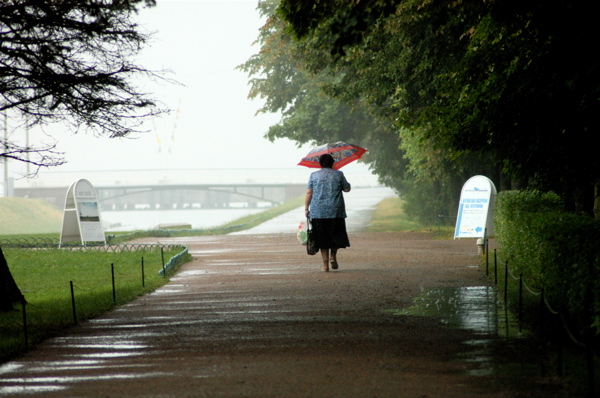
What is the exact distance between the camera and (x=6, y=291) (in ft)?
31.8

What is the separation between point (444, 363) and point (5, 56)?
6652 millimetres

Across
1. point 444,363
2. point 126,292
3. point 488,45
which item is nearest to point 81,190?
point 126,292

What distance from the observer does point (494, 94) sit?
9.24 metres

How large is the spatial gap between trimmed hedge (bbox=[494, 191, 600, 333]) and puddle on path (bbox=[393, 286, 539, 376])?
50 cm

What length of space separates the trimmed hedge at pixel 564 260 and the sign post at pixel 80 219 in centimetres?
1529

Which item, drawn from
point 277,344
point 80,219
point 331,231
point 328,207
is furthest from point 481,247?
point 80,219

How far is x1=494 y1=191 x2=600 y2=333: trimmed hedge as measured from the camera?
18.8 feet

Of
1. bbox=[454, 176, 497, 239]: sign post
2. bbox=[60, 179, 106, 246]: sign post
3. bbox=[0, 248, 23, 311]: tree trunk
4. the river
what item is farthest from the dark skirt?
the river

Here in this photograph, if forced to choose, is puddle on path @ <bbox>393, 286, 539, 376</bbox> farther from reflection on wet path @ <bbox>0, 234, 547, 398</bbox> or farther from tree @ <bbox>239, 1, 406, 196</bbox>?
tree @ <bbox>239, 1, 406, 196</bbox>

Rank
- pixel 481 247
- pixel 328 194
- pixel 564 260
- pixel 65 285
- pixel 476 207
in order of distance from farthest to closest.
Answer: pixel 476 207 < pixel 481 247 < pixel 65 285 < pixel 328 194 < pixel 564 260

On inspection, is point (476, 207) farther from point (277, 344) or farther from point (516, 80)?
point (277, 344)

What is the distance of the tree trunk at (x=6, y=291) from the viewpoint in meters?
9.62

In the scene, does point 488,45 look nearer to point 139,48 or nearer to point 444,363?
point 139,48

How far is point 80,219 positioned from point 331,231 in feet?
42.2
